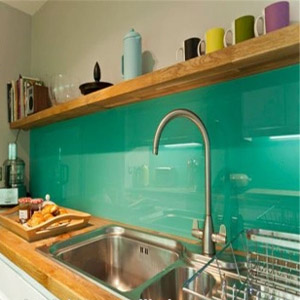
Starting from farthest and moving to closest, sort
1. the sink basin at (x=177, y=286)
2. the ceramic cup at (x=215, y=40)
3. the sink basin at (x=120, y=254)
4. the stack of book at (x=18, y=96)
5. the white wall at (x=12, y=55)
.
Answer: the white wall at (x=12, y=55) → the stack of book at (x=18, y=96) → the sink basin at (x=120, y=254) → the ceramic cup at (x=215, y=40) → the sink basin at (x=177, y=286)

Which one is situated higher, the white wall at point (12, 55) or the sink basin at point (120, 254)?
the white wall at point (12, 55)

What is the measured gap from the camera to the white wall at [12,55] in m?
1.96

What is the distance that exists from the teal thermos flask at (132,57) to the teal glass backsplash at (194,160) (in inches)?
7.3

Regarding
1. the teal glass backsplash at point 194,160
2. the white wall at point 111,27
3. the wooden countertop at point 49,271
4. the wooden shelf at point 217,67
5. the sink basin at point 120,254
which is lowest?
the sink basin at point 120,254

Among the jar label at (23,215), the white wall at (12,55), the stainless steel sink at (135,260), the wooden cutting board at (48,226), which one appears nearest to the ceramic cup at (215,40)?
the stainless steel sink at (135,260)

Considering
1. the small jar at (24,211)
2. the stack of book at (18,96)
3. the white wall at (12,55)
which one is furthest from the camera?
the white wall at (12,55)

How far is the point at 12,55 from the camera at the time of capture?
2039mm

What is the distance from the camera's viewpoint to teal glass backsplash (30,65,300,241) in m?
0.83

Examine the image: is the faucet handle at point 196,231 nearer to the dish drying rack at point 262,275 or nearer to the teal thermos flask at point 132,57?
the dish drying rack at point 262,275

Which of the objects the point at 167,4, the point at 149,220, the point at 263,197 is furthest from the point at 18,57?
the point at 263,197

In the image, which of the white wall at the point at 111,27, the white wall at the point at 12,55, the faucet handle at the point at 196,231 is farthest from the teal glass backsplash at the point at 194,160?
the white wall at the point at 12,55

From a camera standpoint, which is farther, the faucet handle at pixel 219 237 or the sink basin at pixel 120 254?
the sink basin at pixel 120 254

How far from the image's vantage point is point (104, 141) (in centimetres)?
144

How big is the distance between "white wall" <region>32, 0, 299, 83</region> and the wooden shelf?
202 mm
